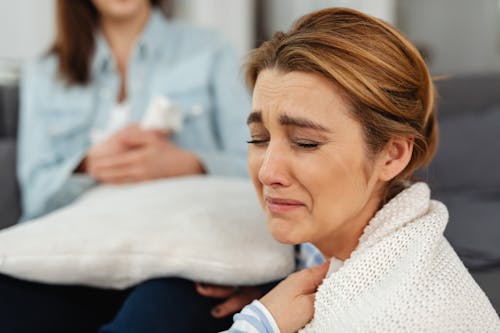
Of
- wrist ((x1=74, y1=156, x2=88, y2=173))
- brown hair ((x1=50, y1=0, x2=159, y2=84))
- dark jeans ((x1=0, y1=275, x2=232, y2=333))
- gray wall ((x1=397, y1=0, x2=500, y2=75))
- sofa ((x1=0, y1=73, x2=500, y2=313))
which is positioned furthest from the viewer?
gray wall ((x1=397, y1=0, x2=500, y2=75))

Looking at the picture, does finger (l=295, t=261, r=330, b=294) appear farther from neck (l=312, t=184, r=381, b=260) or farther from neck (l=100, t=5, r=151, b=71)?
neck (l=100, t=5, r=151, b=71)

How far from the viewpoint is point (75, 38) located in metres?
1.74

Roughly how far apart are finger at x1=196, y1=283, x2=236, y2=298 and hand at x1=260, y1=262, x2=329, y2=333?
0.79ft

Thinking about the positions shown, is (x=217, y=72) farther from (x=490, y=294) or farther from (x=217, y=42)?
(x=490, y=294)

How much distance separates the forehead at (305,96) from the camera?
2.67 ft

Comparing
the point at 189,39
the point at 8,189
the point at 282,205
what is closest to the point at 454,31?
the point at 189,39

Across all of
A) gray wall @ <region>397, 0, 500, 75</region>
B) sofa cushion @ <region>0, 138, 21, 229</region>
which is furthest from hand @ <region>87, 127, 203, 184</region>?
gray wall @ <region>397, 0, 500, 75</region>

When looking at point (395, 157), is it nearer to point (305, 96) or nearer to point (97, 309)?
point (305, 96)

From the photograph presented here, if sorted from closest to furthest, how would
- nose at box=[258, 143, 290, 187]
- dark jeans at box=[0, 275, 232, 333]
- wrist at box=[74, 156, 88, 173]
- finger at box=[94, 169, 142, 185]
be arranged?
nose at box=[258, 143, 290, 187], dark jeans at box=[0, 275, 232, 333], finger at box=[94, 169, 142, 185], wrist at box=[74, 156, 88, 173]

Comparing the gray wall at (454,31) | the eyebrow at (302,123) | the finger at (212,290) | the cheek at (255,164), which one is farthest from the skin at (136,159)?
Answer: the gray wall at (454,31)

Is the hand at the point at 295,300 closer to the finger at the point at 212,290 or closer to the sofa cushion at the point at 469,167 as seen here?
the finger at the point at 212,290

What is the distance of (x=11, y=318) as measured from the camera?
1.06 metres

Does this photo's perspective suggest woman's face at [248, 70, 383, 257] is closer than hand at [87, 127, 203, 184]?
Yes

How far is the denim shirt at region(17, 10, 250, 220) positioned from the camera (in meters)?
1.63
